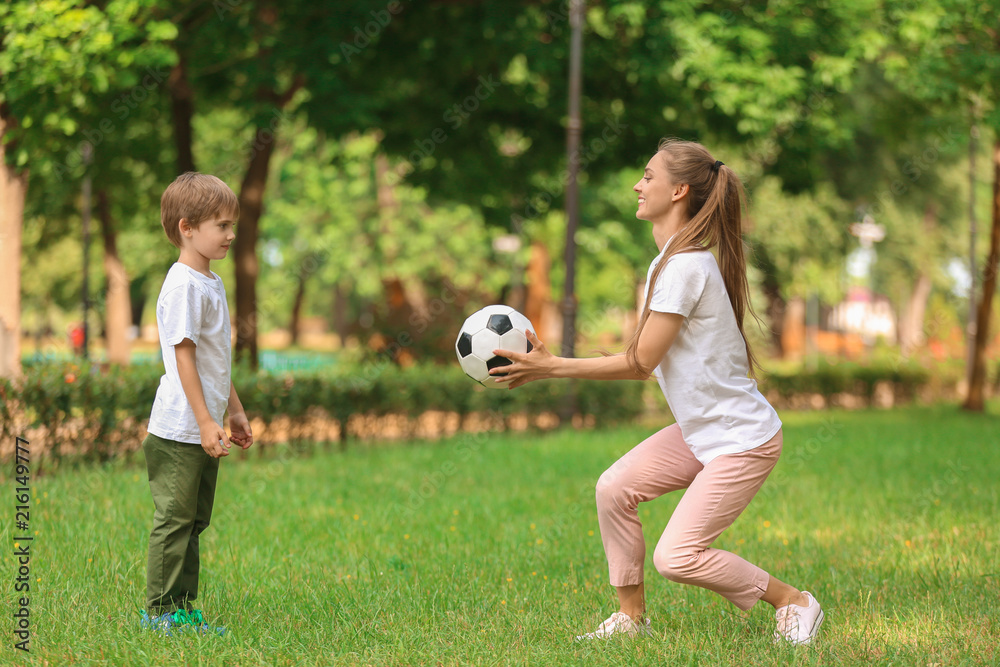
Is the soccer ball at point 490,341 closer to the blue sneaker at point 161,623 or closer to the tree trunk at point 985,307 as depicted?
the blue sneaker at point 161,623

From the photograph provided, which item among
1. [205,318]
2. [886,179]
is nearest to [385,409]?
[205,318]

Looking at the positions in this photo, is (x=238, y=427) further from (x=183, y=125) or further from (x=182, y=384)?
(x=183, y=125)

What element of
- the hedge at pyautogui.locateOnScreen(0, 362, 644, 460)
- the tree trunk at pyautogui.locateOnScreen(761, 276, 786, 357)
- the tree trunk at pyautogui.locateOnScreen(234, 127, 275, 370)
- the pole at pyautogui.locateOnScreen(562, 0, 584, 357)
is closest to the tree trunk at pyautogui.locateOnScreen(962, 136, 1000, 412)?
the hedge at pyautogui.locateOnScreen(0, 362, 644, 460)

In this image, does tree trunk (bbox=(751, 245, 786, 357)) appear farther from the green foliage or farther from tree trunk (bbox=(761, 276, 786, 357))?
the green foliage

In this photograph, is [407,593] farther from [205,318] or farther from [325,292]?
[325,292]

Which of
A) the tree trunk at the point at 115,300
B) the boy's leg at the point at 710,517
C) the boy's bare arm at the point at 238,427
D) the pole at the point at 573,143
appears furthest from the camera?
the tree trunk at the point at 115,300

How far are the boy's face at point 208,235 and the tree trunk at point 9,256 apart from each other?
6.85 metres

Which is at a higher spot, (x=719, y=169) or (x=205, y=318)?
(x=719, y=169)

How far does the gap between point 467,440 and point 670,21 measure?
660cm

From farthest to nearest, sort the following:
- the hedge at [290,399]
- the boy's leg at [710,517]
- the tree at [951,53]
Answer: the tree at [951,53] → the hedge at [290,399] → the boy's leg at [710,517]

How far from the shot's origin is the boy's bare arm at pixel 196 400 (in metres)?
3.47

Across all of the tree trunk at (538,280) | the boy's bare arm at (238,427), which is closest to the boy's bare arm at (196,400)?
the boy's bare arm at (238,427)

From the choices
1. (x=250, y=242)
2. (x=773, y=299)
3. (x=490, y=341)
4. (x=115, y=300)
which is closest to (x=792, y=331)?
(x=773, y=299)

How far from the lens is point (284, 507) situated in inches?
264
